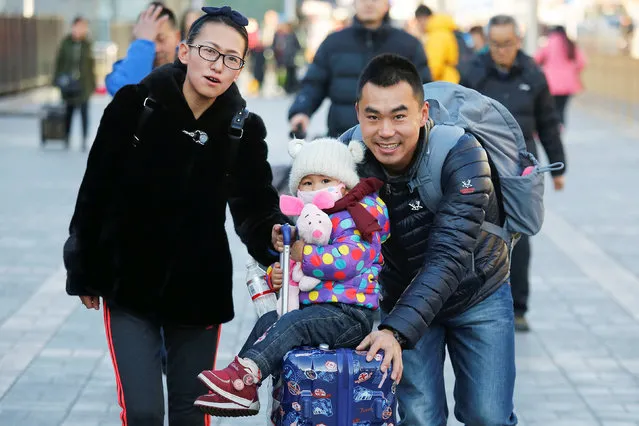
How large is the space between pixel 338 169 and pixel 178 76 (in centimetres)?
68

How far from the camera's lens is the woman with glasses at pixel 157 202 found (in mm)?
4039

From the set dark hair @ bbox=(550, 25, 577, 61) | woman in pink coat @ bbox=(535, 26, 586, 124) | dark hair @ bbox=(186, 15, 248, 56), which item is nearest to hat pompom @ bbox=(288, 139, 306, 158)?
dark hair @ bbox=(186, 15, 248, 56)

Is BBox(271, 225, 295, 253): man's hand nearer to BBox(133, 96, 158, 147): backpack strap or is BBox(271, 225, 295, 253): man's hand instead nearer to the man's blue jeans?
BBox(133, 96, 158, 147): backpack strap

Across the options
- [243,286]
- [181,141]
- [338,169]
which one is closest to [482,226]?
[338,169]

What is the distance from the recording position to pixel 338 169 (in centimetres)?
380

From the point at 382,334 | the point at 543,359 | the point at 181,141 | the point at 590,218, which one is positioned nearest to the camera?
the point at 382,334

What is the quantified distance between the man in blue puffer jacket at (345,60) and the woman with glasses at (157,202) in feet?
12.3

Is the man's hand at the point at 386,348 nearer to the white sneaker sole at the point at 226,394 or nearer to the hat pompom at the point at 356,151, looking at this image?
the white sneaker sole at the point at 226,394

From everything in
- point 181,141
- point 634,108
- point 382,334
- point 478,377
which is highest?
point 181,141

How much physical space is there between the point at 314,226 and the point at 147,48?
2916 mm

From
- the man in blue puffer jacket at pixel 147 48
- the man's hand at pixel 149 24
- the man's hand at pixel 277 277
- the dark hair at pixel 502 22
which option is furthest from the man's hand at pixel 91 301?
the dark hair at pixel 502 22

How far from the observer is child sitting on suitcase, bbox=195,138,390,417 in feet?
11.5

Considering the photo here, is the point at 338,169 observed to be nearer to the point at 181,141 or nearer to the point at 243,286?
the point at 181,141

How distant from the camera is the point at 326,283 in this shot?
3711 millimetres
